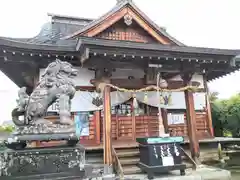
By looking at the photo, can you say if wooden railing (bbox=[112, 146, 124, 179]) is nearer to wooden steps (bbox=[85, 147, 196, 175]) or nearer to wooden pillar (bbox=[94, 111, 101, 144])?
wooden steps (bbox=[85, 147, 196, 175])

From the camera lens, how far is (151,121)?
9.23m

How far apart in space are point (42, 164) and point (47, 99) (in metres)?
1.00

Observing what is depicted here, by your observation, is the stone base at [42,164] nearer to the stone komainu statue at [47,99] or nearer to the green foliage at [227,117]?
the stone komainu statue at [47,99]

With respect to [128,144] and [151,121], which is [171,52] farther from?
[128,144]

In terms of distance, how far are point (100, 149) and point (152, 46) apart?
3964mm

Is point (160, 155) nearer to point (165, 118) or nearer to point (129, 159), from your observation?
point (129, 159)

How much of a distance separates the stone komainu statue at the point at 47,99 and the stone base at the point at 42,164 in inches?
16.7

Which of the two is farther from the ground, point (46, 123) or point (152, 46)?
point (152, 46)

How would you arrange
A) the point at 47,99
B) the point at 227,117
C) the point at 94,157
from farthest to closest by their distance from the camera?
the point at 227,117
the point at 94,157
the point at 47,99

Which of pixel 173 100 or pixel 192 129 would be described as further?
pixel 173 100

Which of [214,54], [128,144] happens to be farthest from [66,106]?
[214,54]

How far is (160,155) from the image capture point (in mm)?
6645

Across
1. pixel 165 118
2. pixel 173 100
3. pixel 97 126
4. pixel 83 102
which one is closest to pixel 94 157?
pixel 97 126

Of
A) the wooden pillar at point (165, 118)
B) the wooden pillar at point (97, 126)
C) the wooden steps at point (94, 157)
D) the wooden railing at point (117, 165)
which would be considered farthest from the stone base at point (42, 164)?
the wooden pillar at point (165, 118)
